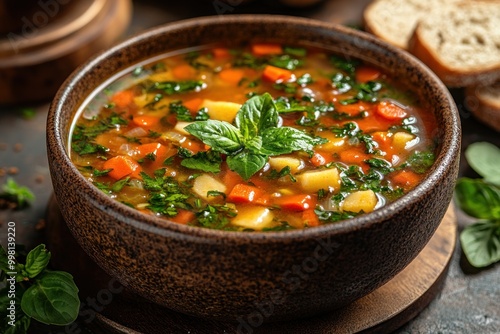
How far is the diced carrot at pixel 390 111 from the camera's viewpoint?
3.40 meters

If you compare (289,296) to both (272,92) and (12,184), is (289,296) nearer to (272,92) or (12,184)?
(272,92)

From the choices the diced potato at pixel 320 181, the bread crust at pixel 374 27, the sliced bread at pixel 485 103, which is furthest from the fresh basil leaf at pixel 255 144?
the bread crust at pixel 374 27

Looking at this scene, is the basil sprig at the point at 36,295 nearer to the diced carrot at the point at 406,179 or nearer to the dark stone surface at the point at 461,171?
the dark stone surface at the point at 461,171

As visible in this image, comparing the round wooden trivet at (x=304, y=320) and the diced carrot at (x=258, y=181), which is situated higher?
the diced carrot at (x=258, y=181)

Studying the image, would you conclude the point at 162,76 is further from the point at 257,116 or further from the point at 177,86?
the point at 257,116

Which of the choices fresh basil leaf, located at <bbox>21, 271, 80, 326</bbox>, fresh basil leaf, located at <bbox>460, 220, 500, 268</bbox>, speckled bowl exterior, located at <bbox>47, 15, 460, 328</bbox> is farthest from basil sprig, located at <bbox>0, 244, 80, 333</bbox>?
fresh basil leaf, located at <bbox>460, 220, 500, 268</bbox>

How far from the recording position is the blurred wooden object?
4.39 metres

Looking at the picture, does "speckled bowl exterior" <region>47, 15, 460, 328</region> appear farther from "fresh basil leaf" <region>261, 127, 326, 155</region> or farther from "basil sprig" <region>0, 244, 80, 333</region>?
"fresh basil leaf" <region>261, 127, 326, 155</region>

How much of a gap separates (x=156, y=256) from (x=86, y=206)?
0.34m

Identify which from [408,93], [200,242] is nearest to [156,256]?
[200,242]

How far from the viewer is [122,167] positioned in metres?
3.04

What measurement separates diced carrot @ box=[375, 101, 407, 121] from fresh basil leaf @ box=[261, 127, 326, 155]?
50 centimetres

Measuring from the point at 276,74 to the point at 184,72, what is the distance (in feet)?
1.55

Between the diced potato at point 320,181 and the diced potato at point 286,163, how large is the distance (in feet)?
0.25
